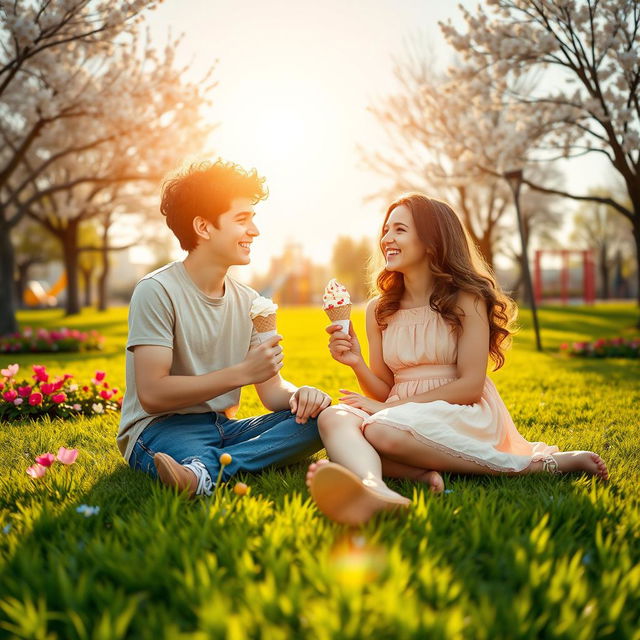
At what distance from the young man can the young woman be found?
0.37 metres

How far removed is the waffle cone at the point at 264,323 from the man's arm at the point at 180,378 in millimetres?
233

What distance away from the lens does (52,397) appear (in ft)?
16.4

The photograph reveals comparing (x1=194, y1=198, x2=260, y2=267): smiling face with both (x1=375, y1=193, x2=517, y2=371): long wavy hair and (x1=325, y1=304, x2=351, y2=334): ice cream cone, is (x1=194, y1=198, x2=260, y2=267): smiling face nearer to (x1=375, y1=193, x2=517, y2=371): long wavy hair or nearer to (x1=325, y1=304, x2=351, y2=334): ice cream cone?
(x1=325, y1=304, x2=351, y2=334): ice cream cone

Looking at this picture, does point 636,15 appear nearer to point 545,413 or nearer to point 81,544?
point 545,413

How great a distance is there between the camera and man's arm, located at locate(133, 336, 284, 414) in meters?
3.01

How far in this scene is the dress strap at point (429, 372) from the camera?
3473 millimetres

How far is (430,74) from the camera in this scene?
19844mm

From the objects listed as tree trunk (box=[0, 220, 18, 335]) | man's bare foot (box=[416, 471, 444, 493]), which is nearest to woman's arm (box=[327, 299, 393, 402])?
man's bare foot (box=[416, 471, 444, 493])

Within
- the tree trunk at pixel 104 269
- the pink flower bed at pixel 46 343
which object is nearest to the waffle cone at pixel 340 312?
the pink flower bed at pixel 46 343

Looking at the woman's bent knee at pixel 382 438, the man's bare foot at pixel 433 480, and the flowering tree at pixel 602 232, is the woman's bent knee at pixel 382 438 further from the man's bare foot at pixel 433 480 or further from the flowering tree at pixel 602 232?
the flowering tree at pixel 602 232

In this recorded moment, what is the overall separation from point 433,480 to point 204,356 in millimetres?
1327

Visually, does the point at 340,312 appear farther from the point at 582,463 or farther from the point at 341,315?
the point at 582,463

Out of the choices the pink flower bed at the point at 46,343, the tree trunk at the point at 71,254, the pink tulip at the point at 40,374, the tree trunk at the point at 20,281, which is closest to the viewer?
the pink tulip at the point at 40,374

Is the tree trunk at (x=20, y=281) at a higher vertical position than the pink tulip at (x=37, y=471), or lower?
higher
